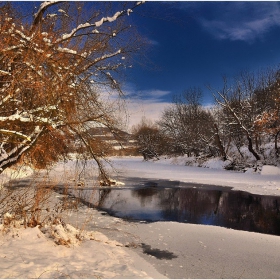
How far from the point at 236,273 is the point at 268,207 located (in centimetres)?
719

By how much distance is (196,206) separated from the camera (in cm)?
1148

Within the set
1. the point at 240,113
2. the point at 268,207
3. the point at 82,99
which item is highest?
the point at 240,113

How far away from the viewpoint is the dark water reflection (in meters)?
9.04

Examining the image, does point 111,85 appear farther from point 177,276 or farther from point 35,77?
point 177,276

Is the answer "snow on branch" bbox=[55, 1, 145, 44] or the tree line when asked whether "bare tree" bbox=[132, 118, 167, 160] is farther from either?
"snow on branch" bbox=[55, 1, 145, 44]

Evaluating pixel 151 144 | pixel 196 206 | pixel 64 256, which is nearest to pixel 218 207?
pixel 196 206

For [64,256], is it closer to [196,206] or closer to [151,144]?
[196,206]

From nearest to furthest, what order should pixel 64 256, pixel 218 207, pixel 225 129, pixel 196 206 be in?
pixel 64 256
pixel 218 207
pixel 196 206
pixel 225 129

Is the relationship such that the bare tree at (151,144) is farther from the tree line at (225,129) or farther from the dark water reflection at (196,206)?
the dark water reflection at (196,206)

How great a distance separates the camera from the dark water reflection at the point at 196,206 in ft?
29.7

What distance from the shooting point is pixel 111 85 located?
243 inches

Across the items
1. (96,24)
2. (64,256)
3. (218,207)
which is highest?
(96,24)

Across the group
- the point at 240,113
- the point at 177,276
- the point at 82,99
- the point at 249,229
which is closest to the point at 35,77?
→ the point at 82,99

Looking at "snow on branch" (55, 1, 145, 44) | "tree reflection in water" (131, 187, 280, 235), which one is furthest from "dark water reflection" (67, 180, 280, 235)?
"snow on branch" (55, 1, 145, 44)
